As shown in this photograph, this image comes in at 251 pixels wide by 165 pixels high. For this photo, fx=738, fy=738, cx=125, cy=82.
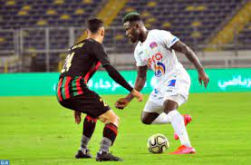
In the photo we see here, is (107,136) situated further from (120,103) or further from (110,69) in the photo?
(120,103)

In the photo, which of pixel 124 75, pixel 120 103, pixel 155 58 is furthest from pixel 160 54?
pixel 124 75

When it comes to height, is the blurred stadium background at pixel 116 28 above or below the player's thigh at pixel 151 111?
above

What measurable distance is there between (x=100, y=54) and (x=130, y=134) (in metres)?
4.95

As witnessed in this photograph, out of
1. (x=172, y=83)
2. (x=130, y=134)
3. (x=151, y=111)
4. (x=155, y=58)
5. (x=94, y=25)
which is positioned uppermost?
(x=94, y=25)

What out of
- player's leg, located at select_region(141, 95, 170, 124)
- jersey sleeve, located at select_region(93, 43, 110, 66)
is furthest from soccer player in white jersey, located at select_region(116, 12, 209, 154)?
jersey sleeve, located at select_region(93, 43, 110, 66)

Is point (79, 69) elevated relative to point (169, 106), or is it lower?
elevated

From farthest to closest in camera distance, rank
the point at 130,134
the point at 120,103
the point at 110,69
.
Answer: the point at 130,134
the point at 120,103
the point at 110,69

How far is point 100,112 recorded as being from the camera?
924 cm

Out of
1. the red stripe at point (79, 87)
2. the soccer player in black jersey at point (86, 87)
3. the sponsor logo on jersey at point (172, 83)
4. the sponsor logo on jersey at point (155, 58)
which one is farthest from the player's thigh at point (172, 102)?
the red stripe at point (79, 87)

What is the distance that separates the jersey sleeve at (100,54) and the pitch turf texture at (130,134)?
4.11 feet

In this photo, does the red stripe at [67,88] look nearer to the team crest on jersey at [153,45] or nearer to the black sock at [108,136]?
the black sock at [108,136]

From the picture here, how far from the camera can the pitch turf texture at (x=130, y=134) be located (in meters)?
9.70

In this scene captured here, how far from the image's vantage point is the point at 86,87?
9391 mm

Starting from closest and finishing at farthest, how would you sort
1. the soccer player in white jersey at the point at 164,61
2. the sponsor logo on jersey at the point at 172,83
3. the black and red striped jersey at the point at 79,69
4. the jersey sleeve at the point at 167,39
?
the black and red striped jersey at the point at 79,69, the soccer player in white jersey at the point at 164,61, the jersey sleeve at the point at 167,39, the sponsor logo on jersey at the point at 172,83
